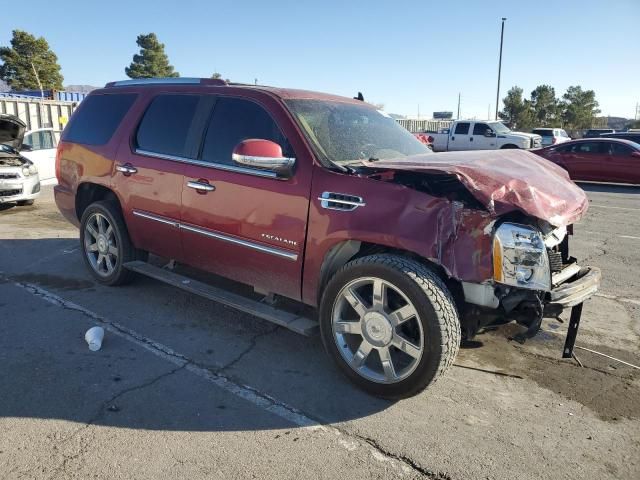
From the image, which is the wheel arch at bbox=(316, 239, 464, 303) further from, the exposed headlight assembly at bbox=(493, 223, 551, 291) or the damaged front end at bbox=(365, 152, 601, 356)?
the exposed headlight assembly at bbox=(493, 223, 551, 291)

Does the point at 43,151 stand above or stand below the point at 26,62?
below

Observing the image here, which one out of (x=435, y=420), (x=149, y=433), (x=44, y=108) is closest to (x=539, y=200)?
(x=435, y=420)

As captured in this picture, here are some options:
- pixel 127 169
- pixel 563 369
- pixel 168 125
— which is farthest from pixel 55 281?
pixel 563 369

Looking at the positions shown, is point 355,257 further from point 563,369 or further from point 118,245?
point 118,245

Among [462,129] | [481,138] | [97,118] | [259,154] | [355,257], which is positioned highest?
Answer: [462,129]

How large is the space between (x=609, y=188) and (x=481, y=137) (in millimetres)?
8704

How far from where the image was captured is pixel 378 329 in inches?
125

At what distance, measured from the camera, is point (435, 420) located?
3.01 metres

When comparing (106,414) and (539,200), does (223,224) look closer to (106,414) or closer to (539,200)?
(106,414)

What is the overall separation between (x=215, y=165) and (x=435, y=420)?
8.05ft

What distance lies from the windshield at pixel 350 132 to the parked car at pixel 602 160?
13.7 meters

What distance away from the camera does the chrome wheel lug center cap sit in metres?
3.14

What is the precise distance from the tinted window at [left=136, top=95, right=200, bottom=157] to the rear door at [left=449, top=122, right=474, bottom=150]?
71.1 ft

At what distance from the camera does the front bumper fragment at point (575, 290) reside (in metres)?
3.08
